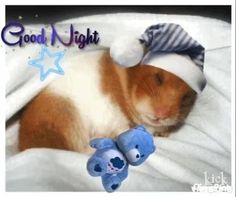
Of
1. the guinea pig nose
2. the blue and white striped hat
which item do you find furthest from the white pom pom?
the guinea pig nose

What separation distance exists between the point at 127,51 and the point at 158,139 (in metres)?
0.25

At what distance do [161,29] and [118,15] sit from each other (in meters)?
0.12

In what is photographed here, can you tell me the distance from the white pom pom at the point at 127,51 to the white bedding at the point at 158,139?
26 mm

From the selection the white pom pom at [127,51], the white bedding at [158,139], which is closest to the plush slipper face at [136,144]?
the white bedding at [158,139]

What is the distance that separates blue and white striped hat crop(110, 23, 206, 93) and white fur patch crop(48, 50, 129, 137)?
67mm

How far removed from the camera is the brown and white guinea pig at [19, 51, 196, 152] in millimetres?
1394

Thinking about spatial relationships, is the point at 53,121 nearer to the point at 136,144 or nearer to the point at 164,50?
the point at 136,144

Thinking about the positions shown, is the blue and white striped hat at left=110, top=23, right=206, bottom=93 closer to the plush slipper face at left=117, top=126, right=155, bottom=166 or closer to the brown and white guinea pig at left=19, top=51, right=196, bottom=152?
the brown and white guinea pig at left=19, top=51, right=196, bottom=152

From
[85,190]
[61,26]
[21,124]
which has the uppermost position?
[61,26]

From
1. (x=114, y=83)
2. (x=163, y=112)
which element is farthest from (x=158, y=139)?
(x=114, y=83)

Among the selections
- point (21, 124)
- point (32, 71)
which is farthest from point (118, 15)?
point (21, 124)

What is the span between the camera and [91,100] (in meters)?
1.40

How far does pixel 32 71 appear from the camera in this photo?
1397 mm

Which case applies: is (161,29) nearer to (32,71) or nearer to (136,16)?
(136,16)
